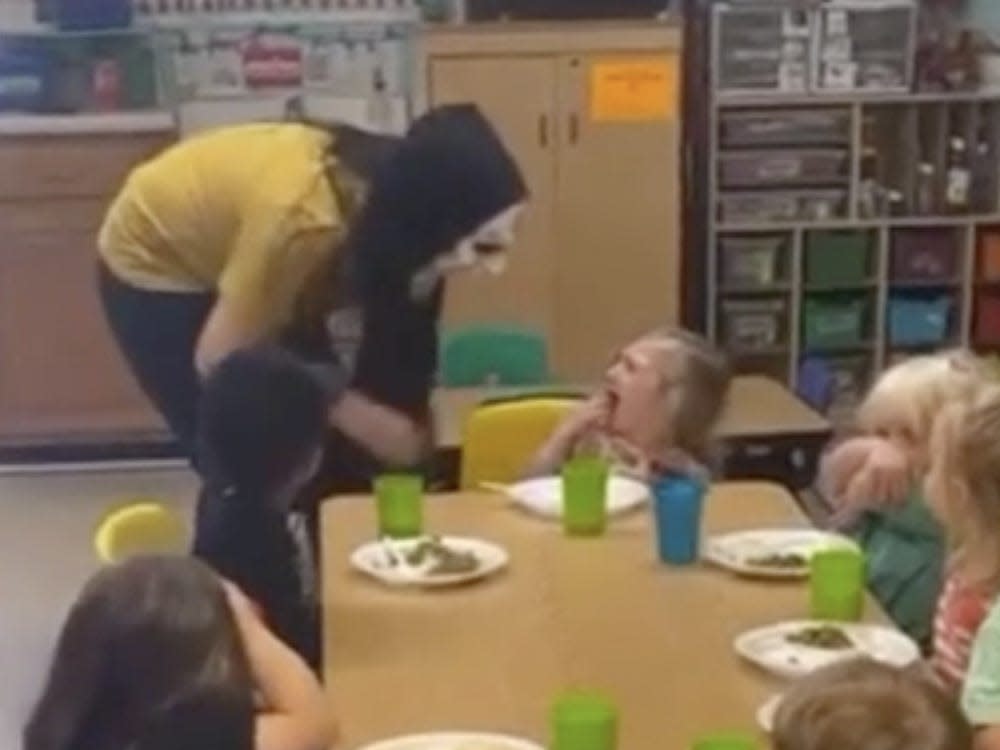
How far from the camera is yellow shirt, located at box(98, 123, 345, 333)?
3.65 m

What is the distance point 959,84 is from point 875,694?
4505 millimetres

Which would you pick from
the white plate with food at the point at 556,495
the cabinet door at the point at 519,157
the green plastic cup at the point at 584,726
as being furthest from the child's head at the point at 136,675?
the cabinet door at the point at 519,157

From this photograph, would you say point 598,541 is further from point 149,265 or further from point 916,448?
point 149,265

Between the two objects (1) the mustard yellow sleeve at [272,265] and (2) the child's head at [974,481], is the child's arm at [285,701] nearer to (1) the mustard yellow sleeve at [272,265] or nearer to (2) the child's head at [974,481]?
(2) the child's head at [974,481]

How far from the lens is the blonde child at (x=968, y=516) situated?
261cm

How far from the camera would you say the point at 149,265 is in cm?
409

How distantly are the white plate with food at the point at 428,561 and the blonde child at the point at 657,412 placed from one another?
0.52 meters

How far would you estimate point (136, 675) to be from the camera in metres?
2.10

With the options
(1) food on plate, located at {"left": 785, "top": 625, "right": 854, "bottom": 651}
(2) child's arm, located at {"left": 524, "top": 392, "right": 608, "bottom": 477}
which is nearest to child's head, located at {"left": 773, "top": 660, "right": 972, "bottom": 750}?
(1) food on plate, located at {"left": 785, "top": 625, "right": 854, "bottom": 651}

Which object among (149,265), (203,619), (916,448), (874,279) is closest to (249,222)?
(149,265)

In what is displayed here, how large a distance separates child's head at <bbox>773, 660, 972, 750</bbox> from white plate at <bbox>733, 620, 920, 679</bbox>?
585 mm

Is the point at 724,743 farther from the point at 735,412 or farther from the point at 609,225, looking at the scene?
the point at 609,225

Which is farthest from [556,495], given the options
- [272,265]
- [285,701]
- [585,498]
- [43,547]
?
[43,547]

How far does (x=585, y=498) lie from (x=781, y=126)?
125 inches
